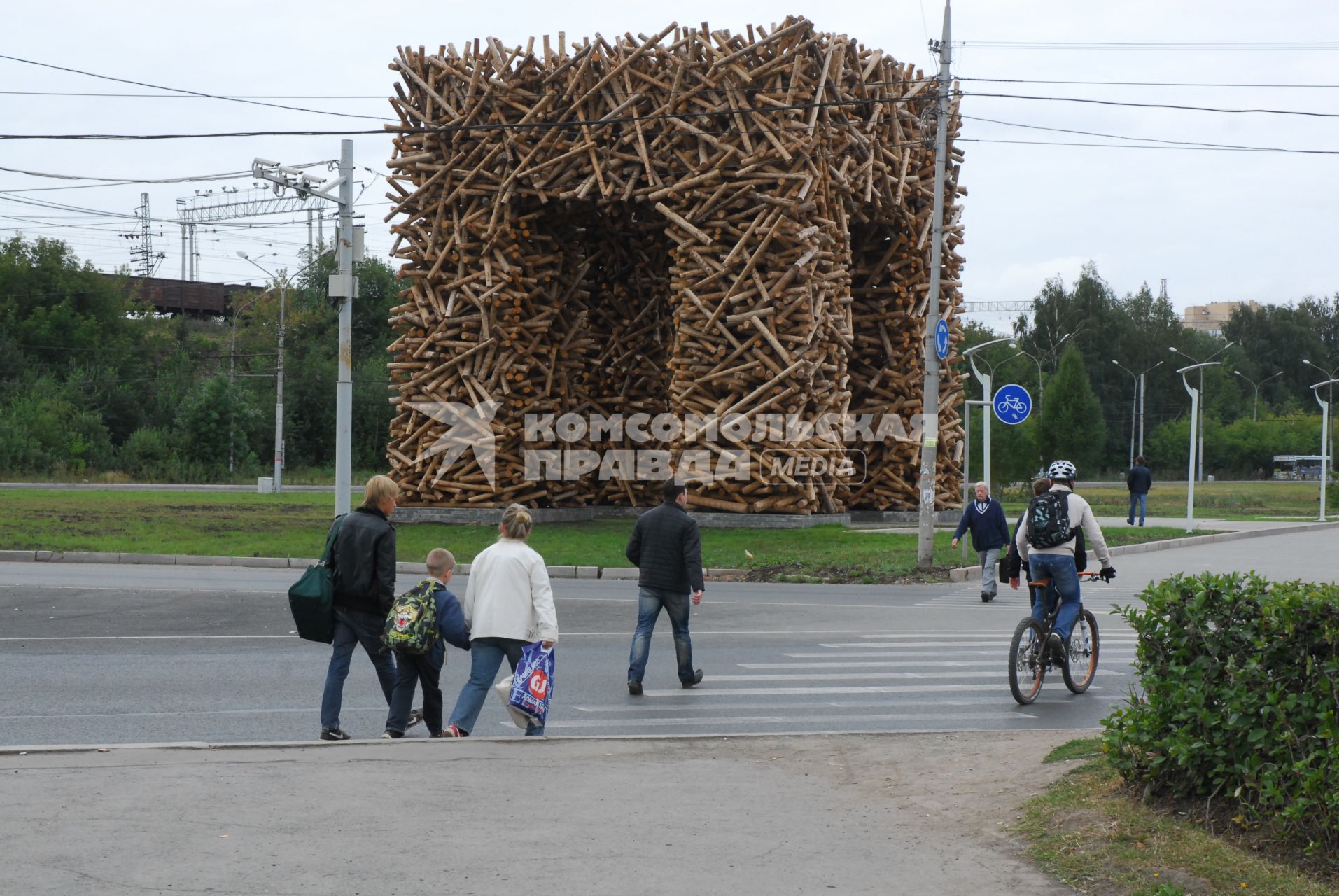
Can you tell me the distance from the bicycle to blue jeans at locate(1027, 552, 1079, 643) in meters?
0.05

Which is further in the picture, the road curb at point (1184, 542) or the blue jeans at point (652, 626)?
the road curb at point (1184, 542)

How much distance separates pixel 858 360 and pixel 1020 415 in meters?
10.4

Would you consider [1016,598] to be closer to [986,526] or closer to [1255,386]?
[986,526]

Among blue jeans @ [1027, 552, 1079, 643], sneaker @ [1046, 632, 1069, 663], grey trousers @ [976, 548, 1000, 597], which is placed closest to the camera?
sneaker @ [1046, 632, 1069, 663]

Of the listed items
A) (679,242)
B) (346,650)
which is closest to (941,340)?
(679,242)

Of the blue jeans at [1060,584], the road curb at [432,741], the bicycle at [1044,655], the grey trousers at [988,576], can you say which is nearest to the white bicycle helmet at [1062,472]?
the blue jeans at [1060,584]

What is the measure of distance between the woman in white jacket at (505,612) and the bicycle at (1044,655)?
3.56 m

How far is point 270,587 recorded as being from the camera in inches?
712

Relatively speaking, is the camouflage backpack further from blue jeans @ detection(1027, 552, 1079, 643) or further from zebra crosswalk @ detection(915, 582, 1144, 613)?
zebra crosswalk @ detection(915, 582, 1144, 613)

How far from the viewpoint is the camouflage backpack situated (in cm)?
813

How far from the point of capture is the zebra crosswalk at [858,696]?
9281 mm

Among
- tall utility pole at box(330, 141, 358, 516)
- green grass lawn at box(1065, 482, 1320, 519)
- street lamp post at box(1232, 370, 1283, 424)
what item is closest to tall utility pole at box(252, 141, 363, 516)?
tall utility pole at box(330, 141, 358, 516)

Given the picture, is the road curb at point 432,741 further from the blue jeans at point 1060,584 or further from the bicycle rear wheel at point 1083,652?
the bicycle rear wheel at point 1083,652

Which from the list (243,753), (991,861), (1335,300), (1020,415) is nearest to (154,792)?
(243,753)
